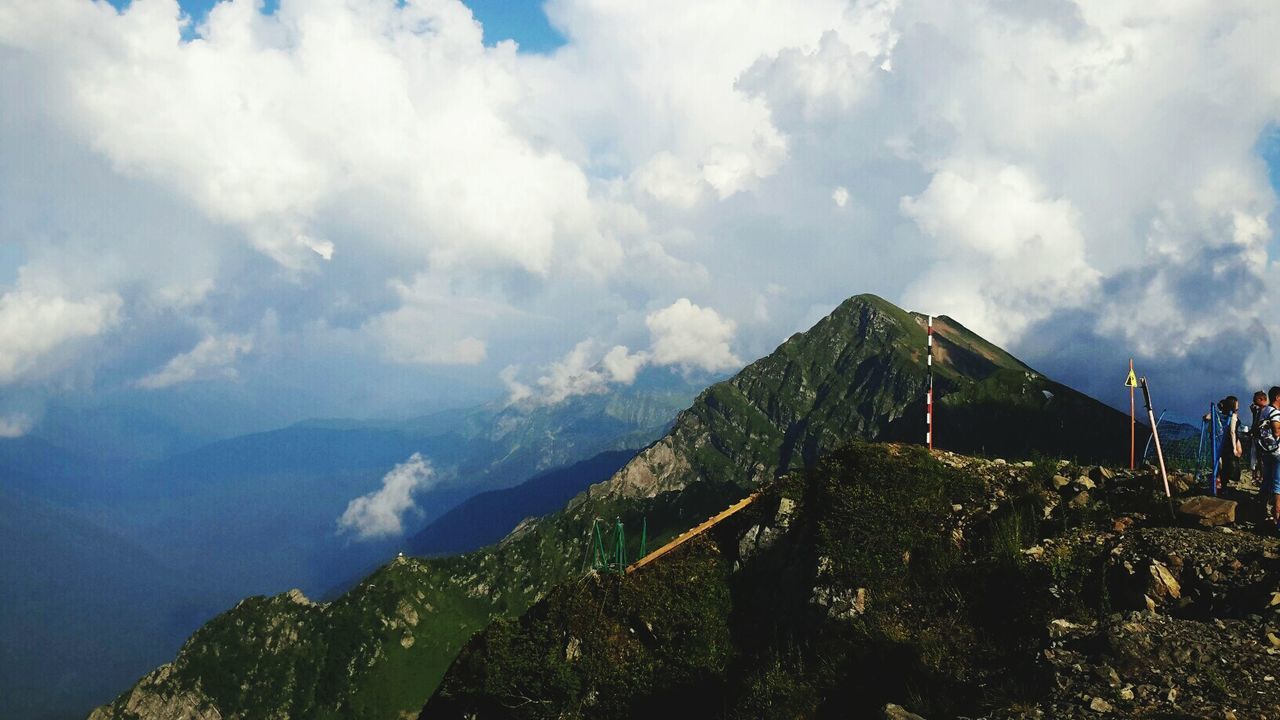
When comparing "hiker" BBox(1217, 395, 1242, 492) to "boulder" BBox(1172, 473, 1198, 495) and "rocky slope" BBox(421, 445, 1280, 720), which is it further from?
"rocky slope" BBox(421, 445, 1280, 720)

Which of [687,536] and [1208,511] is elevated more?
[1208,511]

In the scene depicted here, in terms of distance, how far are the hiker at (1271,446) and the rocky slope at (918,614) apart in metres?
1.41

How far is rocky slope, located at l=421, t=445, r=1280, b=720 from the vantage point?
983 centimetres

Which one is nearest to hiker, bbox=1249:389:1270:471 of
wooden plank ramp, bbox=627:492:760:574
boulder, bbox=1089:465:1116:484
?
boulder, bbox=1089:465:1116:484

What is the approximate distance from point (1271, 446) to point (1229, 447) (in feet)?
8.87

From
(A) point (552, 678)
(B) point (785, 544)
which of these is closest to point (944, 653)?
(B) point (785, 544)

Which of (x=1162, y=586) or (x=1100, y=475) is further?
(x=1100, y=475)

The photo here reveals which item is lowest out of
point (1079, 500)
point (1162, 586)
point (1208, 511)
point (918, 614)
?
point (918, 614)

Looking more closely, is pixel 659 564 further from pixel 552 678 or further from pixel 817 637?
pixel 817 637

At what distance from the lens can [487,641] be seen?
19.6m

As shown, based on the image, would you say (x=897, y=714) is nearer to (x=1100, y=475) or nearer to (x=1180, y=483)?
(x=1100, y=475)

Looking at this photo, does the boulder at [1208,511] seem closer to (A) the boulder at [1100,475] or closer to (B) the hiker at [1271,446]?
(B) the hiker at [1271,446]

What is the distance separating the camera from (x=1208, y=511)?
1441cm

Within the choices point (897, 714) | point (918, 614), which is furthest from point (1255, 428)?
point (897, 714)
